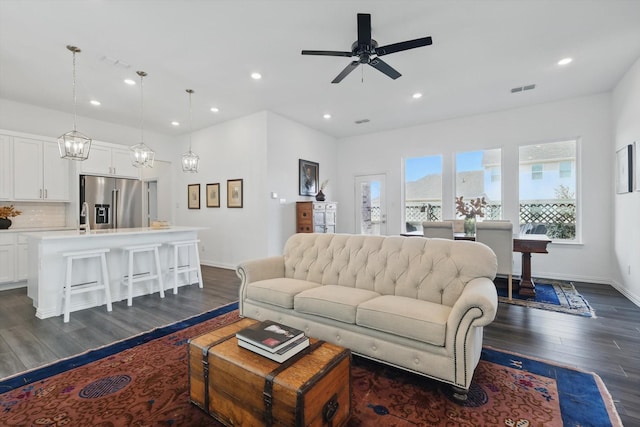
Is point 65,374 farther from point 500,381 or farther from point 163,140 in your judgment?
point 163,140

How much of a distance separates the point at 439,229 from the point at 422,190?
96.8 inches

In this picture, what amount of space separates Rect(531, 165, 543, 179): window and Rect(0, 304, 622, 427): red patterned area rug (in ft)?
13.6

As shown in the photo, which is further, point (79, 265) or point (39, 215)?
point (39, 215)

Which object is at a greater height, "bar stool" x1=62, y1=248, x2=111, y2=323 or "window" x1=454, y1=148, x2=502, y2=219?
"window" x1=454, y1=148, x2=502, y2=219

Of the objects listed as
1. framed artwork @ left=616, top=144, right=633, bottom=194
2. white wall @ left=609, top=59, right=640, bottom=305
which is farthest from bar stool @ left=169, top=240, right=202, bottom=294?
framed artwork @ left=616, top=144, right=633, bottom=194

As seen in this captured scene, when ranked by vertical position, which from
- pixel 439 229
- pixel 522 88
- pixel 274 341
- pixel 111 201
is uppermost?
pixel 522 88

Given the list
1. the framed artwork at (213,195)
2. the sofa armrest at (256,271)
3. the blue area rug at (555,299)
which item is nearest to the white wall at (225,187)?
the framed artwork at (213,195)

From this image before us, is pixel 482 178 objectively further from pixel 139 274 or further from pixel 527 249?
pixel 139 274

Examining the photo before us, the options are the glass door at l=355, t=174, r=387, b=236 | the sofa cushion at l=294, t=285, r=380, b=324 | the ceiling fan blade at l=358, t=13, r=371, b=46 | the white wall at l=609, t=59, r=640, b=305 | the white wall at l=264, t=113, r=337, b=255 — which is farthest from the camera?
the glass door at l=355, t=174, r=387, b=236

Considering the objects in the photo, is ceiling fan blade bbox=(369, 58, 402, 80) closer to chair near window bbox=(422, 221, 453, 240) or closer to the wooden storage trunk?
chair near window bbox=(422, 221, 453, 240)

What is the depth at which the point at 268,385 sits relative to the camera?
131 centimetres

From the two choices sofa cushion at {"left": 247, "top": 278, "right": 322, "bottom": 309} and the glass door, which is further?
the glass door

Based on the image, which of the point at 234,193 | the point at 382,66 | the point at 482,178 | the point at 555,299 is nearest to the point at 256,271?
the point at 382,66

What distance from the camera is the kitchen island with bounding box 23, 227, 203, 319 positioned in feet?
10.7
